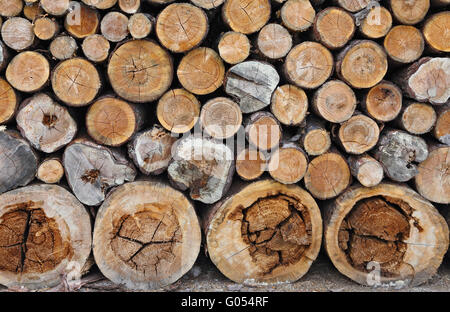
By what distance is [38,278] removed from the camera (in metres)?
2.90

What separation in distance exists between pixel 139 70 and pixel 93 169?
2.48 ft

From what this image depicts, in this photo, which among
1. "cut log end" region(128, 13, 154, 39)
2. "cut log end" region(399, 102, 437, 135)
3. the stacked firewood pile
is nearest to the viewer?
"cut log end" region(128, 13, 154, 39)

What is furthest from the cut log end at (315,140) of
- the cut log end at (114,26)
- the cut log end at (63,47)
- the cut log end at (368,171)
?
the cut log end at (63,47)

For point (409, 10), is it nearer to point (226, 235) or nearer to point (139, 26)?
point (139, 26)

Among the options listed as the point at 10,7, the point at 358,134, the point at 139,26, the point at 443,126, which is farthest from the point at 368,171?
the point at 10,7

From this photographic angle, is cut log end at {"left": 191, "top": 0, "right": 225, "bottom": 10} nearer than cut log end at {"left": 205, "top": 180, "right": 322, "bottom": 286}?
Yes

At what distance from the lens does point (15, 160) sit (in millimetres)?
2795

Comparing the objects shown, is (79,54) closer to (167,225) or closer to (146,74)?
(146,74)

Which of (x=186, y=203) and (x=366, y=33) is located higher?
(x=366, y=33)

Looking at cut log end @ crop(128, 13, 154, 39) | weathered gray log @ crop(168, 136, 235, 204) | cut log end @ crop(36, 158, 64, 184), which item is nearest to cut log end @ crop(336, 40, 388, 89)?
weathered gray log @ crop(168, 136, 235, 204)

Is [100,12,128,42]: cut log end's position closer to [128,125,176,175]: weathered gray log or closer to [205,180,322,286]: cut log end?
[128,125,176,175]: weathered gray log

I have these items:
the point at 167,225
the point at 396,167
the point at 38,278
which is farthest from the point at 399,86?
the point at 38,278

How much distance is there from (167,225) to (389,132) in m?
1.72

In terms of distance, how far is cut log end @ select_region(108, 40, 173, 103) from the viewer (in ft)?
8.89
